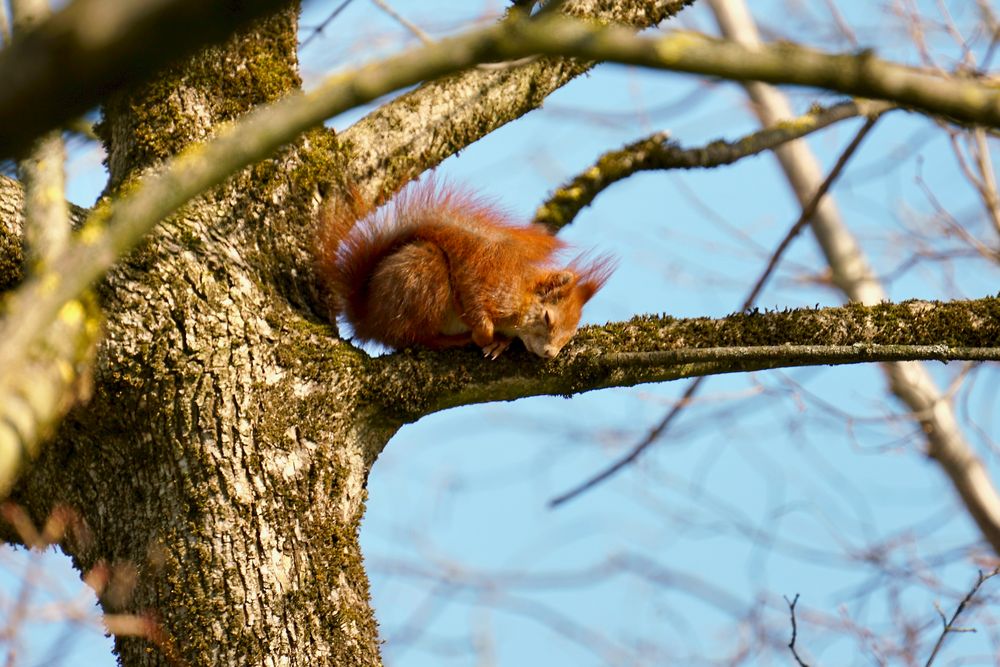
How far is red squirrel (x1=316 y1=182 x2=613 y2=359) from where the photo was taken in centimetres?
332

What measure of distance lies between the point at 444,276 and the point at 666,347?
3.39 feet

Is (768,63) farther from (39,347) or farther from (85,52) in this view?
(39,347)

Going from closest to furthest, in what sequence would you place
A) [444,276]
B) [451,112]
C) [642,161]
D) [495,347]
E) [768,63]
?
[768,63] < [451,112] < [495,347] < [642,161] < [444,276]

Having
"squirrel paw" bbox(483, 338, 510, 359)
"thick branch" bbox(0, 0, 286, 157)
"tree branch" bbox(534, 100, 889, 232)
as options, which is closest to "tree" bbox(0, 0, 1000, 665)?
"squirrel paw" bbox(483, 338, 510, 359)

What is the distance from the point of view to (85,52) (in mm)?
803

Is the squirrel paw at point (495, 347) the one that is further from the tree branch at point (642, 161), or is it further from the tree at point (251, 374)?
the tree branch at point (642, 161)

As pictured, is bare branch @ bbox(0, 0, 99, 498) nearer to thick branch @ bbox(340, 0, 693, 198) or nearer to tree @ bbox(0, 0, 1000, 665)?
tree @ bbox(0, 0, 1000, 665)

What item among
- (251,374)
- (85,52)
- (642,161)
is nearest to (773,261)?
(642,161)

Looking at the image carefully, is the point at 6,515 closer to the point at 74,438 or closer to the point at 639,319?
the point at 74,438

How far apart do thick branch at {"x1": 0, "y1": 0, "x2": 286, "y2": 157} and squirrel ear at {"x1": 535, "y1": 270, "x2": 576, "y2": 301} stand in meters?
3.08

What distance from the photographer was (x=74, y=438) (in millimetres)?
2480

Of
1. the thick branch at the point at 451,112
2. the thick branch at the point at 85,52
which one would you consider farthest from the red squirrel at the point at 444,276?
the thick branch at the point at 85,52

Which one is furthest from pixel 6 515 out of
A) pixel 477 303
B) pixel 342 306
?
pixel 477 303

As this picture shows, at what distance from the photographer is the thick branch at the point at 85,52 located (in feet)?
2.62
